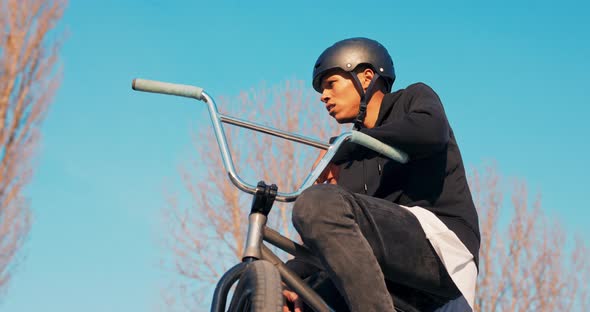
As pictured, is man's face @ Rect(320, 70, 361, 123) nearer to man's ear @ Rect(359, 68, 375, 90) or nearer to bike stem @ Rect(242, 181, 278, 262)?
man's ear @ Rect(359, 68, 375, 90)

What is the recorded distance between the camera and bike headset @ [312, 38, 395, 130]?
328 cm

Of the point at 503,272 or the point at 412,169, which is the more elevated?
the point at 412,169

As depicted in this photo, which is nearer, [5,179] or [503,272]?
[5,179]

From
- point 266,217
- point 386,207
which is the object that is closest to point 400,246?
point 386,207

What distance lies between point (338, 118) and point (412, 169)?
0.49 m

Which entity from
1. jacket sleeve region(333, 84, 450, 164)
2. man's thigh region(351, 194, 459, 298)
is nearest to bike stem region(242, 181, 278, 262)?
man's thigh region(351, 194, 459, 298)

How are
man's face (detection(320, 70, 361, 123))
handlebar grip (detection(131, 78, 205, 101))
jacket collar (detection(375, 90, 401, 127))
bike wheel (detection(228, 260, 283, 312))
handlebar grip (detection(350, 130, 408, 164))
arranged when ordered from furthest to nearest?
1. man's face (detection(320, 70, 361, 123))
2. jacket collar (detection(375, 90, 401, 127))
3. handlebar grip (detection(131, 78, 205, 101))
4. handlebar grip (detection(350, 130, 408, 164))
5. bike wheel (detection(228, 260, 283, 312))

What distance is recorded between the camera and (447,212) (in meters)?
2.83

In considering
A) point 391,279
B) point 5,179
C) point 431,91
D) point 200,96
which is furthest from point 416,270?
point 5,179

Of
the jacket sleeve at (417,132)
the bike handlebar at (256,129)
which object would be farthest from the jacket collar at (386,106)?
the bike handlebar at (256,129)

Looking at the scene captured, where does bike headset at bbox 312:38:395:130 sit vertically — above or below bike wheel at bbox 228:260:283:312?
above

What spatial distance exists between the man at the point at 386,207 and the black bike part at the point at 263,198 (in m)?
0.10

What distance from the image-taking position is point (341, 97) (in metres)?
3.30

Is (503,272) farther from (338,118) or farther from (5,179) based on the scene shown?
(338,118)
